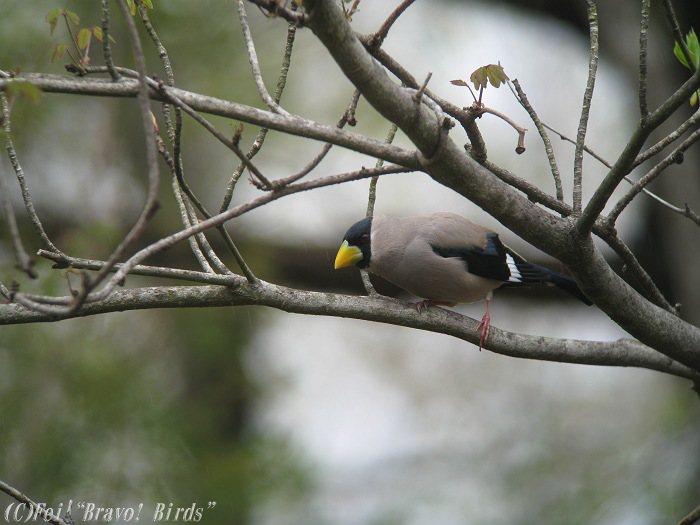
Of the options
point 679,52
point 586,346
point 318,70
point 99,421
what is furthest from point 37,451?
point 318,70

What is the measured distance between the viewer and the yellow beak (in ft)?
12.3

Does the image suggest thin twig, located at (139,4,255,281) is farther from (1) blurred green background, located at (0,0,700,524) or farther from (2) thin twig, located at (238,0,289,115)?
(1) blurred green background, located at (0,0,700,524)

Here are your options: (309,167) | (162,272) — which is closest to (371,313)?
(309,167)

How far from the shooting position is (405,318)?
2.77 m

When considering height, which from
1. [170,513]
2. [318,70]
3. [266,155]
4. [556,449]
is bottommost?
[170,513]

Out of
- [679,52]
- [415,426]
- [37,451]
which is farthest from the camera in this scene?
[415,426]

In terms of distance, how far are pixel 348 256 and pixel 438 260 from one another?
1.59 ft

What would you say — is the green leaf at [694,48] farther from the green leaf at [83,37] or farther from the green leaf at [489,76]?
the green leaf at [83,37]

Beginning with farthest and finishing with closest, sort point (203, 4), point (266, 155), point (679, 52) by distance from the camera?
point (266, 155), point (203, 4), point (679, 52)

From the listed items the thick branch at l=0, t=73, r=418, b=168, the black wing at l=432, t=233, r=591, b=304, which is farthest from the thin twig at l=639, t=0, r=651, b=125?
the black wing at l=432, t=233, r=591, b=304

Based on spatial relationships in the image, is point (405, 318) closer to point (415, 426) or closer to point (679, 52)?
point (679, 52)

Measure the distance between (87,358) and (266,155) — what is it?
3404mm

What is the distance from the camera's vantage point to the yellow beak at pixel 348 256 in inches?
148

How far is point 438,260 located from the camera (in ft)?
12.6
